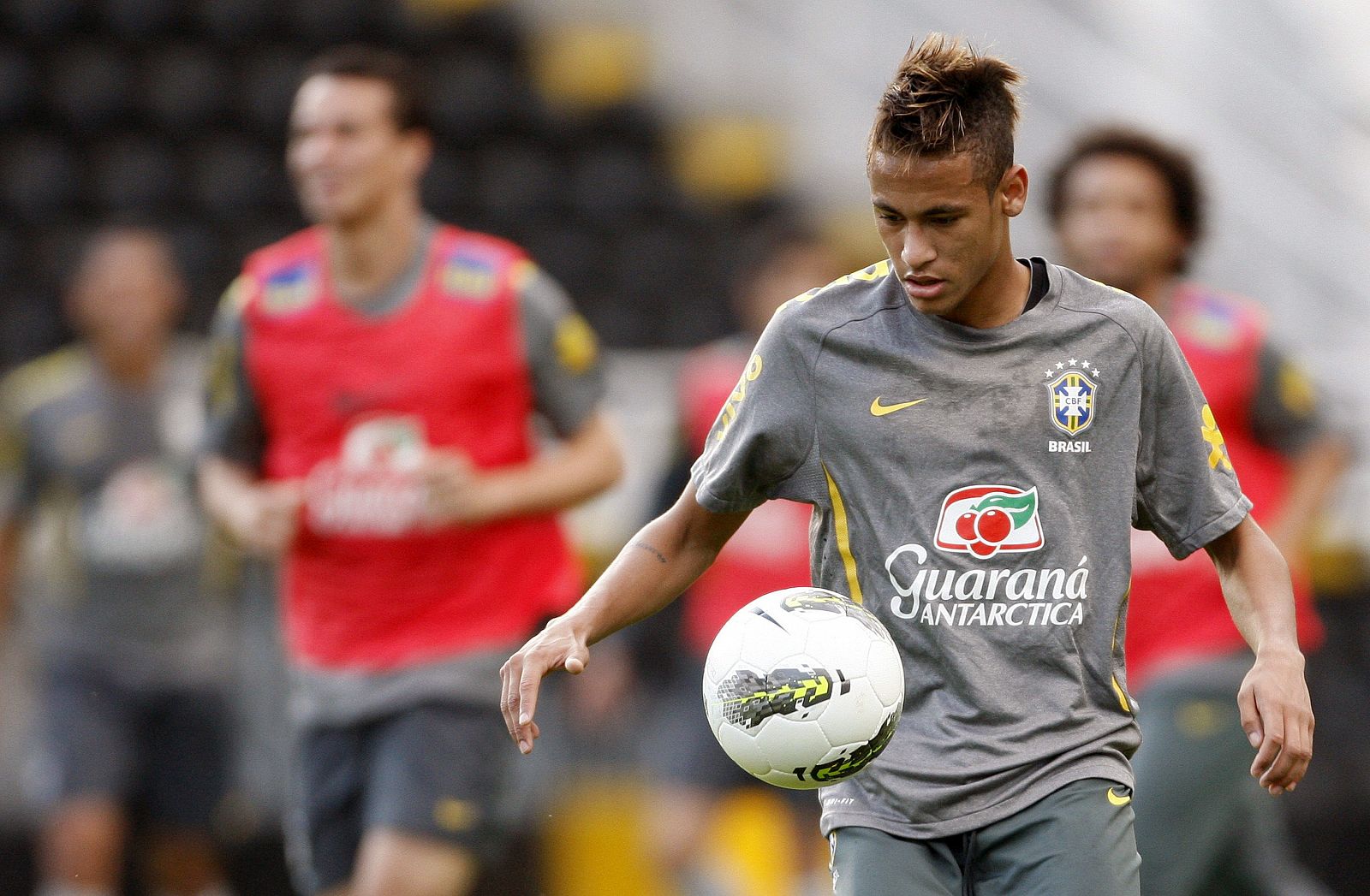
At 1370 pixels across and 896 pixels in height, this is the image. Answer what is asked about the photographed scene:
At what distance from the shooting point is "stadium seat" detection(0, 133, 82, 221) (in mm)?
11625

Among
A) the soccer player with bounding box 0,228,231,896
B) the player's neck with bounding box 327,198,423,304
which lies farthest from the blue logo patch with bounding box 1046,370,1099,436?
the soccer player with bounding box 0,228,231,896

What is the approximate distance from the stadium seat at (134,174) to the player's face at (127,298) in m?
3.45

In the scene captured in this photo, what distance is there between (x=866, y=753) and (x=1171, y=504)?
0.77 metres

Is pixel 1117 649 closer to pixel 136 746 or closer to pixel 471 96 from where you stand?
pixel 136 746

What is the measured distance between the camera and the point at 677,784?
24.9 feet

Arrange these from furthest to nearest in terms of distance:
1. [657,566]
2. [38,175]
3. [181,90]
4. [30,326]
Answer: [181,90]
[38,175]
[30,326]
[657,566]

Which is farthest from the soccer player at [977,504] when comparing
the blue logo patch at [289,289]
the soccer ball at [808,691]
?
the blue logo patch at [289,289]

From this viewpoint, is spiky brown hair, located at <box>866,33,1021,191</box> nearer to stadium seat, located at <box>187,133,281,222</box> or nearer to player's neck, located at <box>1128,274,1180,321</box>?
player's neck, located at <box>1128,274,1180,321</box>

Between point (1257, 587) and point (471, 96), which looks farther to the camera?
point (471, 96)

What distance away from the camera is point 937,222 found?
134 inches

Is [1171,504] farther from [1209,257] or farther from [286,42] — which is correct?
[286,42]

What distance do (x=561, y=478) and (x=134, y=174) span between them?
22.7ft

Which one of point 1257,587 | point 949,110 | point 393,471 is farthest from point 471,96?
point 1257,587

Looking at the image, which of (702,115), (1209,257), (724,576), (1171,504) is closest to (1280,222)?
(1209,257)
